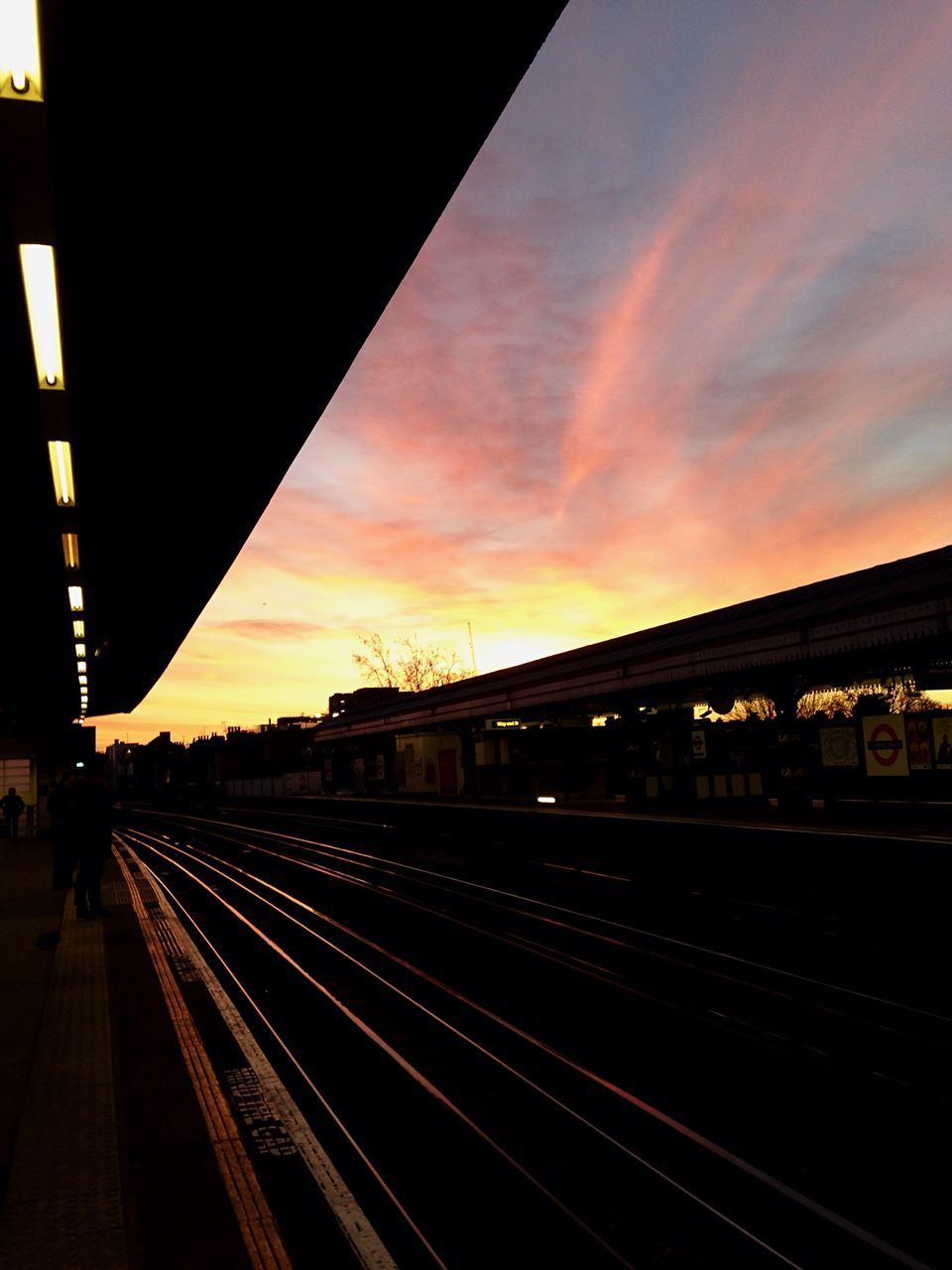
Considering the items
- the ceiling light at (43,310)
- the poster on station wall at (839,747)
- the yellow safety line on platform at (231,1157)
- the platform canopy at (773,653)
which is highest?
the ceiling light at (43,310)

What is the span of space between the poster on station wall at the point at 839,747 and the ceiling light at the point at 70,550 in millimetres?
16642

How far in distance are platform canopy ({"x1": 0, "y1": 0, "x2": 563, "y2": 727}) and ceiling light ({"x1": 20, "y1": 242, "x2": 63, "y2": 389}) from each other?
0.05m

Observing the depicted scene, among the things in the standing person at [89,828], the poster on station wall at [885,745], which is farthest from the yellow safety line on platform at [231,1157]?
the poster on station wall at [885,745]

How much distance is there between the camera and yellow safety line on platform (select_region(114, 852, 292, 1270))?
360 cm

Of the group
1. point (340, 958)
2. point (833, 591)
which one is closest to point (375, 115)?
point (340, 958)

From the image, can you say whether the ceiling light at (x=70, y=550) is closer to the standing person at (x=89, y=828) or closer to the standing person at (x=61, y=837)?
the standing person at (x=89, y=828)

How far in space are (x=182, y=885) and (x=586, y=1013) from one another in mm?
12046

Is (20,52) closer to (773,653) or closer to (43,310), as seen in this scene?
(43,310)

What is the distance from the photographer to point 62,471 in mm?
7852

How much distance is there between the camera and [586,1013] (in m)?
7.54

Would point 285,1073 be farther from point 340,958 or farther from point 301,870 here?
point 301,870

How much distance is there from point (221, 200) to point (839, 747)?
1919cm

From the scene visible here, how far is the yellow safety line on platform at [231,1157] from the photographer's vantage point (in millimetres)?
3600

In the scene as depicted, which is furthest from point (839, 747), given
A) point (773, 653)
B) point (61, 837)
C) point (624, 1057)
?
point (61, 837)
